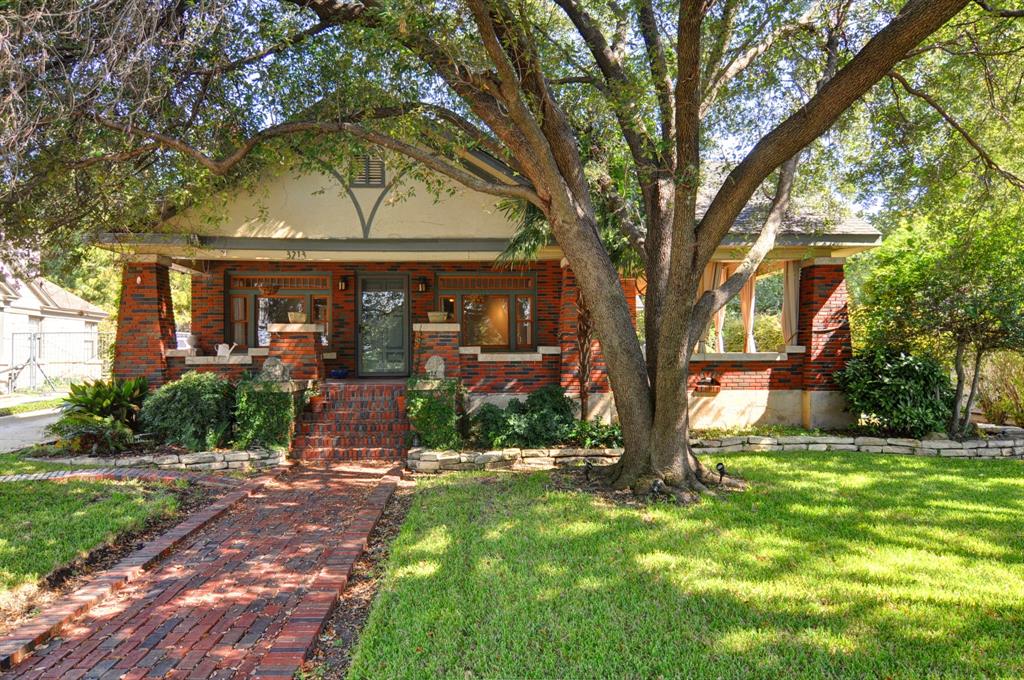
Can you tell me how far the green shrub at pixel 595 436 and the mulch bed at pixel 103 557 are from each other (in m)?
5.24

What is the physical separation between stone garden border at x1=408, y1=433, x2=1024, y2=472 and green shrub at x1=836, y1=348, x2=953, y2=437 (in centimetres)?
31

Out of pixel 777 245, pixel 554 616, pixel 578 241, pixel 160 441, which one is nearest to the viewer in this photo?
pixel 554 616

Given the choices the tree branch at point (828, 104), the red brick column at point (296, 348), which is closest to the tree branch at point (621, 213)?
the tree branch at point (828, 104)

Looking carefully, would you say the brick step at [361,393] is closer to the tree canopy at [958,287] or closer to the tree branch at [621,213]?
the tree branch at [621,213]

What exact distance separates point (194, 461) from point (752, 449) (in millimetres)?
8892

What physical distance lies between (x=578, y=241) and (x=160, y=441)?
7.70m

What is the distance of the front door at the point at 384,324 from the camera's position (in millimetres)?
13156

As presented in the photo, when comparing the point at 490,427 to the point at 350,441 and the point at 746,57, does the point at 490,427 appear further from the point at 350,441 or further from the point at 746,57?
the point at 746,57

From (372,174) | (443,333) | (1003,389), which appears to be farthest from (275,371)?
(1003,389)

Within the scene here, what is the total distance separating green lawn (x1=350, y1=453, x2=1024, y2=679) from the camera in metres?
3.43

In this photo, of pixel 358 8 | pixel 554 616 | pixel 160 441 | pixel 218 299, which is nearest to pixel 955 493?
pixel 554 616

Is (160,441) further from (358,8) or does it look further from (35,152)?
(358,8)

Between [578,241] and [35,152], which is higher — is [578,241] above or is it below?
below

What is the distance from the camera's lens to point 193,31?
6883 millimetres
